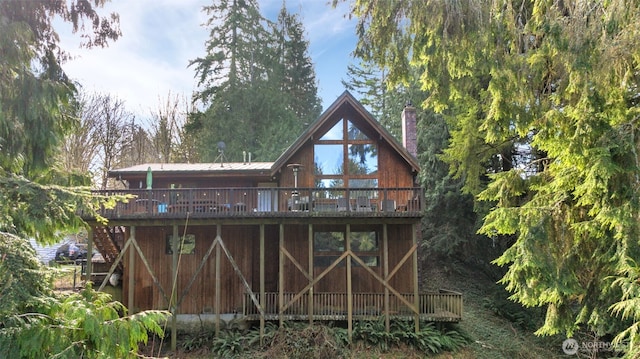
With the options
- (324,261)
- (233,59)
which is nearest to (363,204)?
(324,261)

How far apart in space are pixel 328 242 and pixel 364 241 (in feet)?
3.96

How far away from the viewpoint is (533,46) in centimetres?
700

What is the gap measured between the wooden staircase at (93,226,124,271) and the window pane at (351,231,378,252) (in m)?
7.92

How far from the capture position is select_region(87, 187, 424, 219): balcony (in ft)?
39.9

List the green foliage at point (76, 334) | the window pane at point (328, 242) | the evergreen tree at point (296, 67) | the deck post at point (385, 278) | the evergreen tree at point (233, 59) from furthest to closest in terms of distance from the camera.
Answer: the evergreen tree at point (296, 67)
the evergreen tree at point (233, 59)
the window pane at point (328, 242)
the deck post at point (385, 278)
the green foliage at point (76, 334)

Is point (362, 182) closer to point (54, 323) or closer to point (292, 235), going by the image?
point (292, 235)

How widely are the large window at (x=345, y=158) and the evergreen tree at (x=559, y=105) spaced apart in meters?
5.78

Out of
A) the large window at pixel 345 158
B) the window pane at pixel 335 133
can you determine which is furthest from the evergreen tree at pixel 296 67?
the large window at pixel 345 158

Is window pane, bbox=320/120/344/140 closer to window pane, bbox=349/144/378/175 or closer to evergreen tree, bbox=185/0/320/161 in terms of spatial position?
window pane, bbox=349/144/378/175

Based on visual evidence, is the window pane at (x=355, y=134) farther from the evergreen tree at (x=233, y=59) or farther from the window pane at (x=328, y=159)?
the evergreen tree at (x=233, y=59)

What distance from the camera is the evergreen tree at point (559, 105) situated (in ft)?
18.9

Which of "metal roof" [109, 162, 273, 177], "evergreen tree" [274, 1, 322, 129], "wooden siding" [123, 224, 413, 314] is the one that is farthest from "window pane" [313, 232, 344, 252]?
"evergreen tree" [274, 1, 322, 129]

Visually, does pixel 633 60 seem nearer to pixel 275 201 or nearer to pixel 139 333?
pixel 139 333

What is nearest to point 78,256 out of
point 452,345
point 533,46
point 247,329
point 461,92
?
point 247,329
